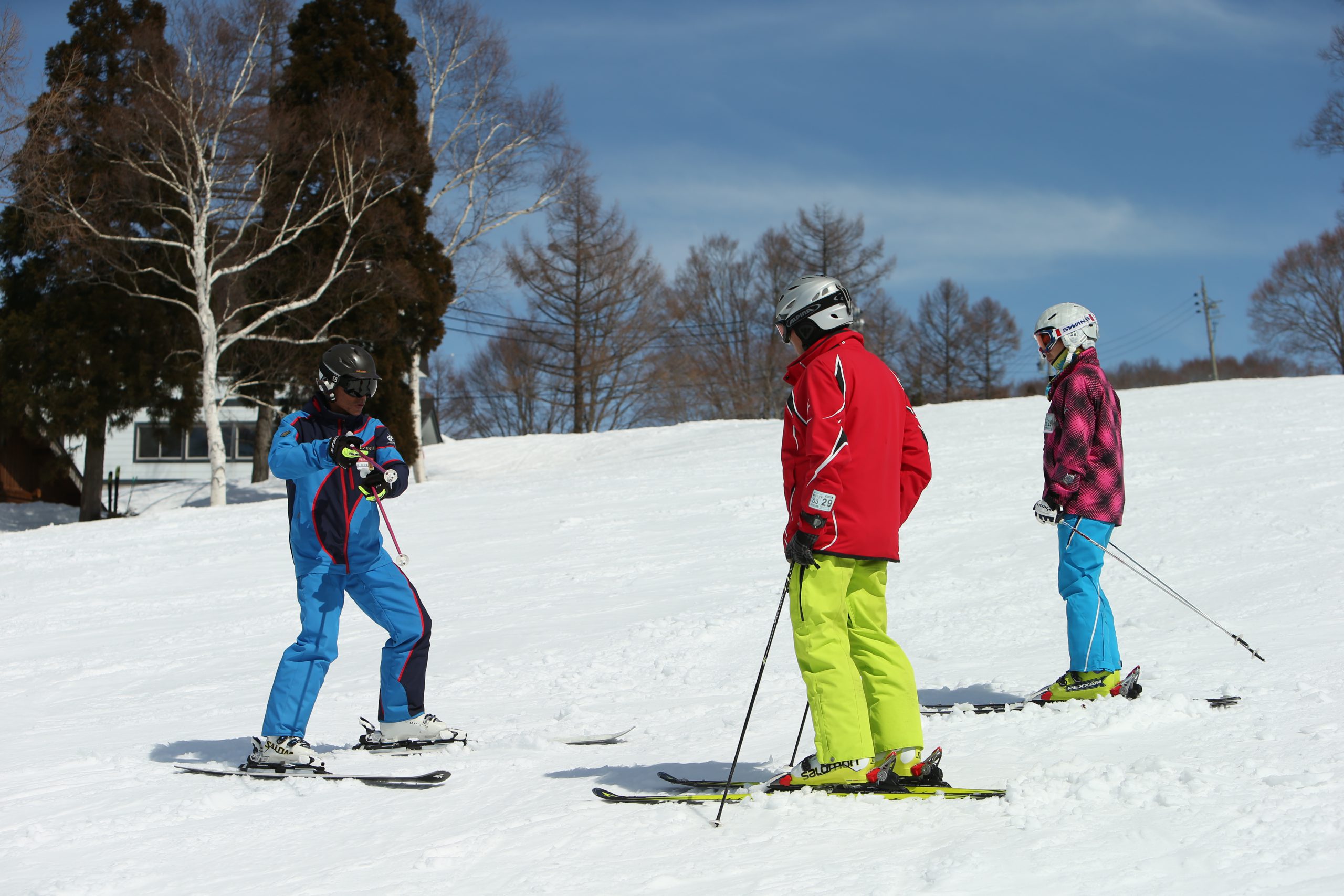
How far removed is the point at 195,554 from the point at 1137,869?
12.9m

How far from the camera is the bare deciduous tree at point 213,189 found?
766 inches

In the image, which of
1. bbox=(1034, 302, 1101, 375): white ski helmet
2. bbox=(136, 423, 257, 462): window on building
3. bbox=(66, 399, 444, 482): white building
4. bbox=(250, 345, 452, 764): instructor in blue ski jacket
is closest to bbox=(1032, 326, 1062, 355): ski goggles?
bbox=(1034, 302, 1101, 375): white ski helmet

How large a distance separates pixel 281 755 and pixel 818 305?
3.10m

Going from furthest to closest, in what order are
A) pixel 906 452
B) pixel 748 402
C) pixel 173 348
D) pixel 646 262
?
pixel 748 402, pixel 646 262, pixel 173 348, pixel 906 452

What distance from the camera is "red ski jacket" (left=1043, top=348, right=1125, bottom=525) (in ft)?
16.4

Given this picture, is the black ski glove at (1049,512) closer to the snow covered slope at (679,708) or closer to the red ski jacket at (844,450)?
the snow covered slope at (679,708)

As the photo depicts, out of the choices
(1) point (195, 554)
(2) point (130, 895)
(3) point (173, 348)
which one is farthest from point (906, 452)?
(3) point (173, 348)

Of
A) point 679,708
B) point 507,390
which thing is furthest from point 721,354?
point 679,708

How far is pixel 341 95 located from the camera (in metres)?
23.3

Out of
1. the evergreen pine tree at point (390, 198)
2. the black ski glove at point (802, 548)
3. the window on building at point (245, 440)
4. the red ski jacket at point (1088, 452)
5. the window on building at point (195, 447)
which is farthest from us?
the window on building at point (195, 447)


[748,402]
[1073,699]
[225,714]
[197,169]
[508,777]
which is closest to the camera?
[508,777]

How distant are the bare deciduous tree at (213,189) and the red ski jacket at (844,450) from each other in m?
18.7

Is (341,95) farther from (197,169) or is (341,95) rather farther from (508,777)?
(508,777)

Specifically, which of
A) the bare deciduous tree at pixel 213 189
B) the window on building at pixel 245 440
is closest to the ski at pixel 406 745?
the bare deciduous tree at pixel 213 189
